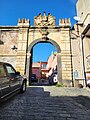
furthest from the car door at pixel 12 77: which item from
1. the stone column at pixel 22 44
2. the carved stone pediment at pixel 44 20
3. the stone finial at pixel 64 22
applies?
the stone finial at pixel 64 22

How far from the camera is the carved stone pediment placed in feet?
40.6

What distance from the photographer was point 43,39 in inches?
471

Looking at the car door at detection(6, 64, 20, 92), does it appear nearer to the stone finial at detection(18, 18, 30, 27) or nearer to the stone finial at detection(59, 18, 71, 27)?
the stone finial at detection(18, 18, 30, 27)

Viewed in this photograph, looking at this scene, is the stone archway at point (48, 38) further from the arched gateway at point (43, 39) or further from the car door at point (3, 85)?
the car door at point (3, 85)

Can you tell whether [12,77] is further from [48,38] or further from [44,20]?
[44,20]

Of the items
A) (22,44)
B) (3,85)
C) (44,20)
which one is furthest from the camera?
(44,20)

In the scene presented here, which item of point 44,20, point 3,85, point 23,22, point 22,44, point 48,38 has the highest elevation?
point 44,20

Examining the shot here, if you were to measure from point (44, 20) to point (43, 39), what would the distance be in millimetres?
1955

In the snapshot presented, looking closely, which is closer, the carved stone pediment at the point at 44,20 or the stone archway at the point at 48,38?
the stone archway at the point at 48,38

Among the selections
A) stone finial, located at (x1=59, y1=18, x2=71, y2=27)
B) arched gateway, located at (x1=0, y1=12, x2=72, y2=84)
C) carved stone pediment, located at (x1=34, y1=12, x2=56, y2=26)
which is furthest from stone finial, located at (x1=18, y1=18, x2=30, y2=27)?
stone finial, located at (x1=59, y1=18, x2=71, y2=27)

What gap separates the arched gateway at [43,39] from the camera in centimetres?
1126

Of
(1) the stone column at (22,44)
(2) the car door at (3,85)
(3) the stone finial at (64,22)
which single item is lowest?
(2) the car door at (3,85)

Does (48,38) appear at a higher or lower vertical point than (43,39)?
higher

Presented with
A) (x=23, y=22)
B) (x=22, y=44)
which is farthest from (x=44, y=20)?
(x=22, y=44)
